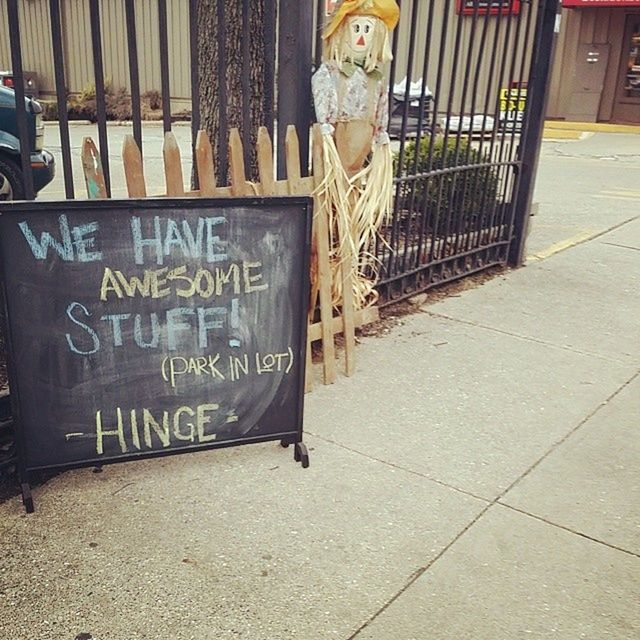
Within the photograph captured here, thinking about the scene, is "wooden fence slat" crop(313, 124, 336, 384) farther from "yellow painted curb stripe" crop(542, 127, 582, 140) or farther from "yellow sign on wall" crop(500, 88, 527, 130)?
"yellow painted curb stripe" crop(542, 127, 582, 140)

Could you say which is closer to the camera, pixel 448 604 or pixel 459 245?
pixel 448 604

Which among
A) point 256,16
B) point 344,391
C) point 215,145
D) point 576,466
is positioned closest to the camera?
point 576,466

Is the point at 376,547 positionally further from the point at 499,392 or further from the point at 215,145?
the point at 215,145

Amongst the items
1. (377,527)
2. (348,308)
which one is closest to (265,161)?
(348,308)

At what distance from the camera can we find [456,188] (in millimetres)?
5801

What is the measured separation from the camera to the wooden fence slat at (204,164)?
304 cm

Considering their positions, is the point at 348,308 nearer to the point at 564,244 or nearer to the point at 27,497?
the point at 27,497

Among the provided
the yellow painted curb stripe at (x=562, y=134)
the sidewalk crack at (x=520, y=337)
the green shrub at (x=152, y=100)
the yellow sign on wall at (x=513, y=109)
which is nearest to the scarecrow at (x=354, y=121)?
the sidewalk crack at (x=520, y=337)

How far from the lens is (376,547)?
105 inches

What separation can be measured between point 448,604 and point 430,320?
286 cm

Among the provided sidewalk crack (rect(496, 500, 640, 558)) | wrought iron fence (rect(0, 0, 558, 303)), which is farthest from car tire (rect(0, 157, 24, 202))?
sidewalk crack (rect(496, 500, 640, 558))

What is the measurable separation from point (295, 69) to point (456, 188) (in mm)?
2350

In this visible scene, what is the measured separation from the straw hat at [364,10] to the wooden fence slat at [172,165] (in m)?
1.17

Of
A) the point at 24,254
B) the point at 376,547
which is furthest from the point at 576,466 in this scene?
the point at 24,254
